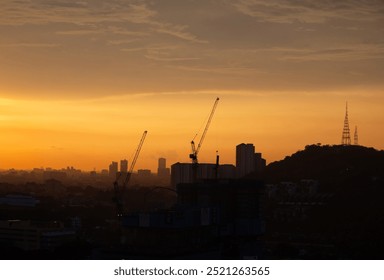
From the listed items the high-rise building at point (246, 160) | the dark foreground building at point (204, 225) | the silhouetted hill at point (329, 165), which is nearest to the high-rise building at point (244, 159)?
the high-rise building at point (246, 160)

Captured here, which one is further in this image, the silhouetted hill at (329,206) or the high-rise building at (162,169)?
the high-rise building at (162,169)

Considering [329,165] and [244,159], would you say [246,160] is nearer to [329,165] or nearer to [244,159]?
[244,159]

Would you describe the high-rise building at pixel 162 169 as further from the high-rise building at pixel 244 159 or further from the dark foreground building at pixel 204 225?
the dark foreground building at pixel 204 225

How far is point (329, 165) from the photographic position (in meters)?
48.7

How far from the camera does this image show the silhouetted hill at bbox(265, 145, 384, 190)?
4553 centimetres

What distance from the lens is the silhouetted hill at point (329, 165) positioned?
45.5 metres

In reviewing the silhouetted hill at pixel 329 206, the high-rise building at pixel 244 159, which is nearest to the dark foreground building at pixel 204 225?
the silhouetted hill at pixel 329 206

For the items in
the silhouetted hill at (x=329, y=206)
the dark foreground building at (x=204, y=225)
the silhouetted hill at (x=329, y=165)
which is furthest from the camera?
the silhouetted hill at (x=329, y=165)

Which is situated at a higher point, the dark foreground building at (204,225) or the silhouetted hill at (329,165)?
the silhouetted hill at (329,165)

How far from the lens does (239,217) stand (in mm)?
22828

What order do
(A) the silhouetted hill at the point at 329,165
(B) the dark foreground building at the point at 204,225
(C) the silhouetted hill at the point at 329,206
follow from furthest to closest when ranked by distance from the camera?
(A) the silhouetted hill at the point at 329,165
(C) the silhouetted hill at the point at 329,206
(B) the dark foreground building at the point at 204,225

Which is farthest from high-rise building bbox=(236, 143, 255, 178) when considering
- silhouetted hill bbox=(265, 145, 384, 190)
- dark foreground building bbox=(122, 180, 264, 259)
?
dark foreground building bbox=(122, 180, 264, 259)
